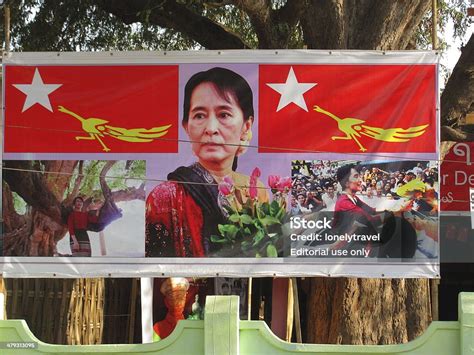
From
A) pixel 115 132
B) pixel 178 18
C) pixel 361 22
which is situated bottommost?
pixel 115 132

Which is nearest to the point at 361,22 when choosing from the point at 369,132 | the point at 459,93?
the point at 459,93

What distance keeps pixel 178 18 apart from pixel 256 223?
11.5 ft

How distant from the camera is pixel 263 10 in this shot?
904cm

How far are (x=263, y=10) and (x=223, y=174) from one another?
2.28 meters

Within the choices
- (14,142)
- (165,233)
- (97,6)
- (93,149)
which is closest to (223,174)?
(165,233)

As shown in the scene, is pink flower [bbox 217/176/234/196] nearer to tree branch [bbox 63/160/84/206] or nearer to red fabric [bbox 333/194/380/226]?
red fabric [bbox 333/194/380/226]

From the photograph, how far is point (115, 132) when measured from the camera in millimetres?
7699

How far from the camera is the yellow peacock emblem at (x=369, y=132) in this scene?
7590 millimetres

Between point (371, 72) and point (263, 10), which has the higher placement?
point (263, 10)

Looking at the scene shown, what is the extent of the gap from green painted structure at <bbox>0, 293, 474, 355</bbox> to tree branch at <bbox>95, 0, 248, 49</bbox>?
3895 mm

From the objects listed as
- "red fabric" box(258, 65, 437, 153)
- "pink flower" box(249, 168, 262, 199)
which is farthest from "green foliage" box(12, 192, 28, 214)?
"red fabric" box(258, 65, 437, 153)

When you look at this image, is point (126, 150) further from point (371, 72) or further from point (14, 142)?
point (371, 72)

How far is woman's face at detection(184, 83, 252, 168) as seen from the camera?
770 centimetres

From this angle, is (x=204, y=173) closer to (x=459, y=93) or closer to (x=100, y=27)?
(x=459, y=93)
